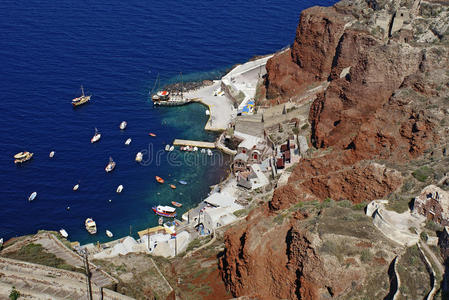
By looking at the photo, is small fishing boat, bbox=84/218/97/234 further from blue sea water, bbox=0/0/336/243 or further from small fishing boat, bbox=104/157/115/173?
small fishing boat, bbox=104/157/115/173

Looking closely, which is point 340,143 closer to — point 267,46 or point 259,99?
point 259,99

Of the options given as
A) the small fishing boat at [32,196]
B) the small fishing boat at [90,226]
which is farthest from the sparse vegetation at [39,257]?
the small fishing boat at [32,196]

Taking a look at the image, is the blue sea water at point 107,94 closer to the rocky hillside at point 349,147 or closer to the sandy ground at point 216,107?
the sandy ground at point 216,107

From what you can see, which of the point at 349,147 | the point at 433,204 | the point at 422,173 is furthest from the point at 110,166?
the point at 433,204

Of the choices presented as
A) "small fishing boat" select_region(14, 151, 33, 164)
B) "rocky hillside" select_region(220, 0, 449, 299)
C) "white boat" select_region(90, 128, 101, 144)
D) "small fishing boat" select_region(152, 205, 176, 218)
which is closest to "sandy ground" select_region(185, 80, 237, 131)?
"rocky hillside" select_region(220, 0, 449, 299)

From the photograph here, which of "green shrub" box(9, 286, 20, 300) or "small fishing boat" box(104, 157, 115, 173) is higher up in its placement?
"green shrub" box(9, 286, 20, 300)

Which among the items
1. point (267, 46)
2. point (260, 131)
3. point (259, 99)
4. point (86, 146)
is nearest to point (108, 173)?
point (86, 146)
